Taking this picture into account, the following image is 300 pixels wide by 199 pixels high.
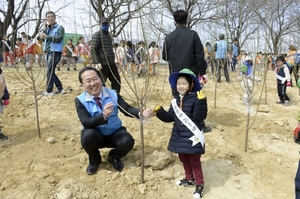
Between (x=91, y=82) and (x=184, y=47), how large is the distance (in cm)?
153

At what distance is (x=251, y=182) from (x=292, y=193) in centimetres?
41

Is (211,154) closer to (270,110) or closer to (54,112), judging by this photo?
(54,112)

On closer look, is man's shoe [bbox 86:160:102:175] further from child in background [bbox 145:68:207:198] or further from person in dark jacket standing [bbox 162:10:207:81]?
person in dark jacket standing [bbox 162:10:207:81]

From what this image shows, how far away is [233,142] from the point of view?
13.1 feet

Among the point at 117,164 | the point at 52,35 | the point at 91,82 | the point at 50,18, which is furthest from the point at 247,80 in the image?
the point at 50,18

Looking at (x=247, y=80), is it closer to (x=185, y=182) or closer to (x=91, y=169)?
(x=185, y=182)

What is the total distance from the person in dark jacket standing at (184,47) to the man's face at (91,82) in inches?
48.6

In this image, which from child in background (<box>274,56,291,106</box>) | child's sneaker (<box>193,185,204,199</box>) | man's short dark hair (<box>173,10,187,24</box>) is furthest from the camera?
child in background (<box>274,56,291,106</box>)

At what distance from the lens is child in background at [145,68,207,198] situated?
2.48m

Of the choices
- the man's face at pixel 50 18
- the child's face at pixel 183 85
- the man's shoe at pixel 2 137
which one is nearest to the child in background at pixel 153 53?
the child's face at pixel 183 85

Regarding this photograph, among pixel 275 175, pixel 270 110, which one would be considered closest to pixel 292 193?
pixel 275 175

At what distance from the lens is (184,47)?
366 cm

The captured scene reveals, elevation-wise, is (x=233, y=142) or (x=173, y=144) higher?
(x=173, y=144)

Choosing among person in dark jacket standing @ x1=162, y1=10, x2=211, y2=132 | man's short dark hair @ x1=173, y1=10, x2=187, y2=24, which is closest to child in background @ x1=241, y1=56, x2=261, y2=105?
person in dark jacket standing @ x1=162, y1=10, x2=211, y2=132
